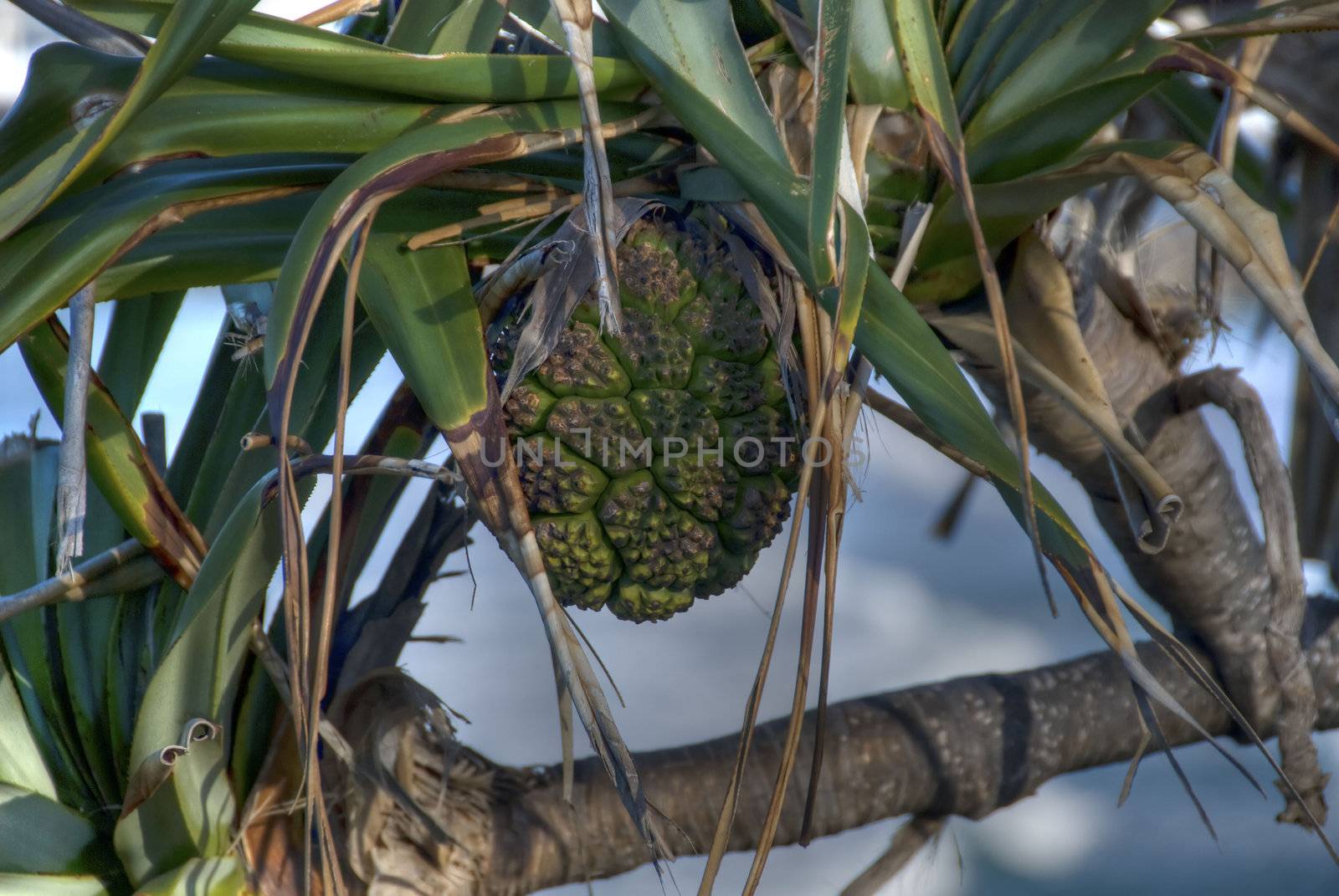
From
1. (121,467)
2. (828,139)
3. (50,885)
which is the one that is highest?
(828,139)

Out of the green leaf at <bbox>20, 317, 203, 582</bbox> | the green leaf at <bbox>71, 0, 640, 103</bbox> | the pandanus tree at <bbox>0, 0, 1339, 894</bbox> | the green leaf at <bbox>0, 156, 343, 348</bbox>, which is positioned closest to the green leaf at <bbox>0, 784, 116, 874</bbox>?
the pandanus tree at <bbox>0, 0, 1339, 894</bbox>

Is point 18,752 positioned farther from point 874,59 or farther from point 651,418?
point 874,59

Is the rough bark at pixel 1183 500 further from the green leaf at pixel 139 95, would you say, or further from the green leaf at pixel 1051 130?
the green leaf at pixel 139 95

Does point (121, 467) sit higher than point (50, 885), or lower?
higher

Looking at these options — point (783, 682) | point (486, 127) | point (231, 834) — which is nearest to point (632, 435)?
point (486, 127)

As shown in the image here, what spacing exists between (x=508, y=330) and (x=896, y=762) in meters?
0.42

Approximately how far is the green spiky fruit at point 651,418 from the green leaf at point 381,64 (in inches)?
2.4

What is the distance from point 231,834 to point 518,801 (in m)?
0.16

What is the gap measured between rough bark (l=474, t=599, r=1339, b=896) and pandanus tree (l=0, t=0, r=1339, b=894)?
6 centimetres

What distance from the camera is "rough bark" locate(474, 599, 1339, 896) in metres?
0.59

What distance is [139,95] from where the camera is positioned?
30 cm

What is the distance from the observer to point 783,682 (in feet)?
3.33

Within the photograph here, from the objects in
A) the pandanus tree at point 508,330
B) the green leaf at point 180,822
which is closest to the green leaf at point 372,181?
the pandanus tree at point 508,330

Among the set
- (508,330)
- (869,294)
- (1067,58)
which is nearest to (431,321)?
(508,330)
